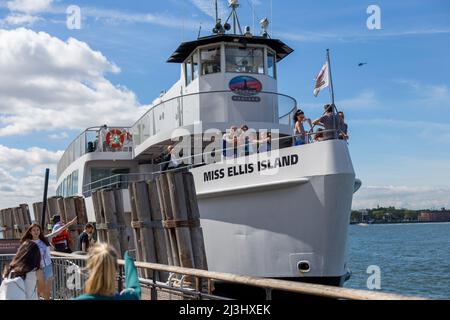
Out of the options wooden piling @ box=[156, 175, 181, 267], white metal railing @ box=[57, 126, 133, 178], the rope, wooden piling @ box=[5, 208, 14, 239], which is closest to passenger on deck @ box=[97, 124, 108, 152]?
white metal railing @ box=[57, 126, 133, 178]

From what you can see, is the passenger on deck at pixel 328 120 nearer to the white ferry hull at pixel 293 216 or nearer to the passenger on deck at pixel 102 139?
the white ferry hull at pixel 293 216

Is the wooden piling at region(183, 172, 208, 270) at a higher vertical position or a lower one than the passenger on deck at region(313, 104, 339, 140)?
lower

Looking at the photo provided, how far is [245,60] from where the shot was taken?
1741 centimetres

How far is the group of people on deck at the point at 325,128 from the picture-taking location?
11.3 meters

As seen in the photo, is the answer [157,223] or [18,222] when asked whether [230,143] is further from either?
[18,222]

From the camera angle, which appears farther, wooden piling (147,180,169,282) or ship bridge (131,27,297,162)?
ship bridge (131,27,297,162)

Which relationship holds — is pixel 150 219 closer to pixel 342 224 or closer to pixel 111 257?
pixel 342 224

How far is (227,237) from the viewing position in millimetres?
12242

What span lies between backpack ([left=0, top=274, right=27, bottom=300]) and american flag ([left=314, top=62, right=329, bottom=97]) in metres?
8.06

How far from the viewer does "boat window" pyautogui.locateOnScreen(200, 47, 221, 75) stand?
56.5 ft

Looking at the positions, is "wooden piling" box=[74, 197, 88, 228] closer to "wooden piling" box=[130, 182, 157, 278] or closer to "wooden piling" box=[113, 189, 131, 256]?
"wooden piling" box=[113, 189, 131, 256]

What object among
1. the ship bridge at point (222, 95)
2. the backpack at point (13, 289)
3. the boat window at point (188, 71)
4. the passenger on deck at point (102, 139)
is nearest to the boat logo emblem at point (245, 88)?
the ship bridge at point (222, 95)
